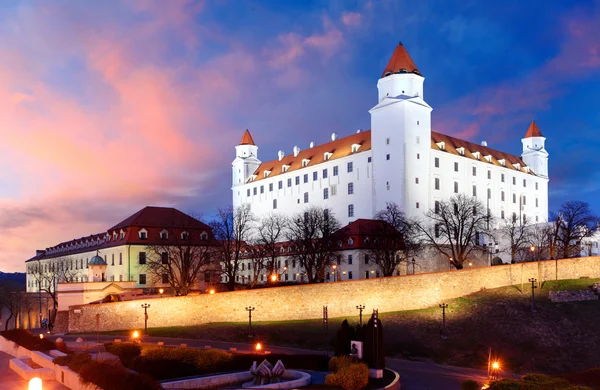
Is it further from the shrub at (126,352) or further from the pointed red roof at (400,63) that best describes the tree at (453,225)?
the shrub at (126,352)

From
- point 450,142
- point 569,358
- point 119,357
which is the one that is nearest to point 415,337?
point 569,358

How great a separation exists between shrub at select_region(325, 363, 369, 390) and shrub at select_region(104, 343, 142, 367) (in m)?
8.88

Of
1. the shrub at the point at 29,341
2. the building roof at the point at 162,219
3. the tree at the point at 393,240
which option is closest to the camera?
the shrub at the point at 29,341

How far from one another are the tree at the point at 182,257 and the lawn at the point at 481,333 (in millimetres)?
13189

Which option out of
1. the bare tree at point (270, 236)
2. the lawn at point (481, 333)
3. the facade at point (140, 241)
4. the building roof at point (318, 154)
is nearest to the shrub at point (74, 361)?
the lawn at point (481, 333)

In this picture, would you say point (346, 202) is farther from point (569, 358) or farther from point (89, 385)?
point (89, 385)

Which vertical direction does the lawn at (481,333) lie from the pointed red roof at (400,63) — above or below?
below

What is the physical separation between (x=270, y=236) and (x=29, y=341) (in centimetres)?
4961

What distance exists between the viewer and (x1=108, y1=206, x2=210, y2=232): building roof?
230ft

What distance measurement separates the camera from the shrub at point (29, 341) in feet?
98.2

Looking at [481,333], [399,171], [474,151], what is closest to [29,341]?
[481,333]

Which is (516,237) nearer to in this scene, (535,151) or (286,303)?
(535,151)

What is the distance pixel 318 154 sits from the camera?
305 feet

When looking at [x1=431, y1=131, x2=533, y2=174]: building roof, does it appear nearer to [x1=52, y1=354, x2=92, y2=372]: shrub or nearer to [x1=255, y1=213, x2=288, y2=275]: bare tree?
[x1=255, y1=213, x2=288, y2=275]: bare tree
